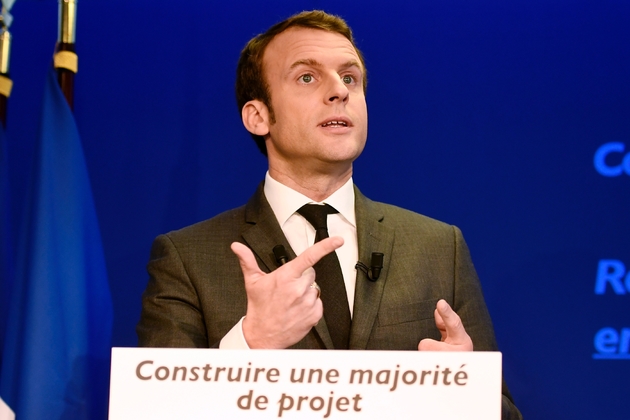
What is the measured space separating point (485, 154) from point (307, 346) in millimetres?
1143

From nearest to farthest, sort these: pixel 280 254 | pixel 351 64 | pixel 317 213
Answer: pixel 280 254
pixel 317 213
pixel 351 64

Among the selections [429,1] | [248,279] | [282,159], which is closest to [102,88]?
[282,159]

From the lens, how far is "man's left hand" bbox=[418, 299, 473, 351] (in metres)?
1.56

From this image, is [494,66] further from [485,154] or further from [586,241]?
[586,241]

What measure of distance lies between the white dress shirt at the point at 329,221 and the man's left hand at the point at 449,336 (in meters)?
0.43

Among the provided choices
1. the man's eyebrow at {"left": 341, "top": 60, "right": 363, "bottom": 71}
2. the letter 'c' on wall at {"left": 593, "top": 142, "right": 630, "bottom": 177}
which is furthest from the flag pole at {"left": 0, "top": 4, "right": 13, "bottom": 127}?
the letter 'c' on wall at {"left": 593, "top": 142, "right": 630, "bottom": 177}

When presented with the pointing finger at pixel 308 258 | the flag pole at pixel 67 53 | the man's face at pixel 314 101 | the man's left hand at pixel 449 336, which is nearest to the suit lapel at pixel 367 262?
the man's face at pixel 314 101

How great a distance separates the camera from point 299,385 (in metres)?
1.32

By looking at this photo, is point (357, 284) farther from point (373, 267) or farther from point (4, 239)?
point (4, 239)

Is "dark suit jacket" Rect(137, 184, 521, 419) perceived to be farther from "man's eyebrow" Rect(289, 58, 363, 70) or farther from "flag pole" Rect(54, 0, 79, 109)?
"flag pole" Rect(54, 0, 79, 109)

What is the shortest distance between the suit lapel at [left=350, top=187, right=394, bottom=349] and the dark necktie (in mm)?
30

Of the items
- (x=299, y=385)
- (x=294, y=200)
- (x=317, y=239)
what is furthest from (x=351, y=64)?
(x=299, y=385)

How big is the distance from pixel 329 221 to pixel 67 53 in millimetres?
876

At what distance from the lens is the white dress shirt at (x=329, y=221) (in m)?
2.06
